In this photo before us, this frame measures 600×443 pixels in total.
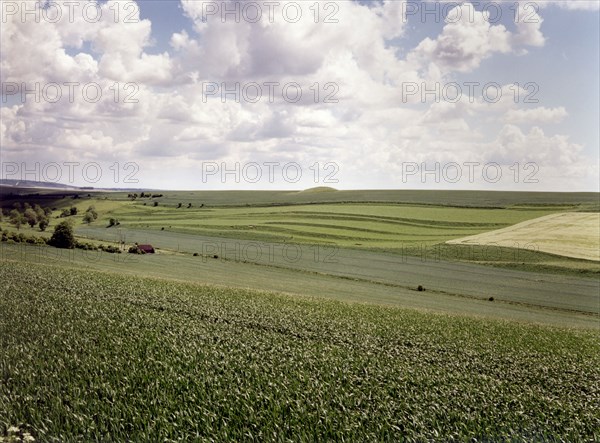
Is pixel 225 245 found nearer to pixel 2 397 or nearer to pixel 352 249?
pixel 352 249

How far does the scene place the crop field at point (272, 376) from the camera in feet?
44.8

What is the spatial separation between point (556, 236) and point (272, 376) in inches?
3005

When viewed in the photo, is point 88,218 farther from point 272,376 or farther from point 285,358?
point 272,376

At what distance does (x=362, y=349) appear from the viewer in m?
23.2

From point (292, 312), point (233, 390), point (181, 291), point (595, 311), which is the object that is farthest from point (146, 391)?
point (595, 311)

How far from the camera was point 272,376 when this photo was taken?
17.3 meters

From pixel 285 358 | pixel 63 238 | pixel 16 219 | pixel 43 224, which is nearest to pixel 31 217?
pixel 16 219

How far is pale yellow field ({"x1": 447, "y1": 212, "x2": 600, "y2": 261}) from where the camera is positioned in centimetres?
7440

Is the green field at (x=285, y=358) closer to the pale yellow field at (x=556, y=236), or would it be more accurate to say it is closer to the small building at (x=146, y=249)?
the small building at (x=146, y=249)

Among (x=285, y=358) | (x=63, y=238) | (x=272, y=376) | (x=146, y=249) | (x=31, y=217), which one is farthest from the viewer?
(x=31, y=217)

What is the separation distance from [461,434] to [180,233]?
91427mm

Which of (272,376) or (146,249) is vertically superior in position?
(272,376)

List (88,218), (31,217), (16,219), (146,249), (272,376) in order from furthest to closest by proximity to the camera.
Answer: (88,218) < (31,217) < (16,219) < (146,249) < (272,376)

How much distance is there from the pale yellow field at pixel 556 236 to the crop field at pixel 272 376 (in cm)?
4760
